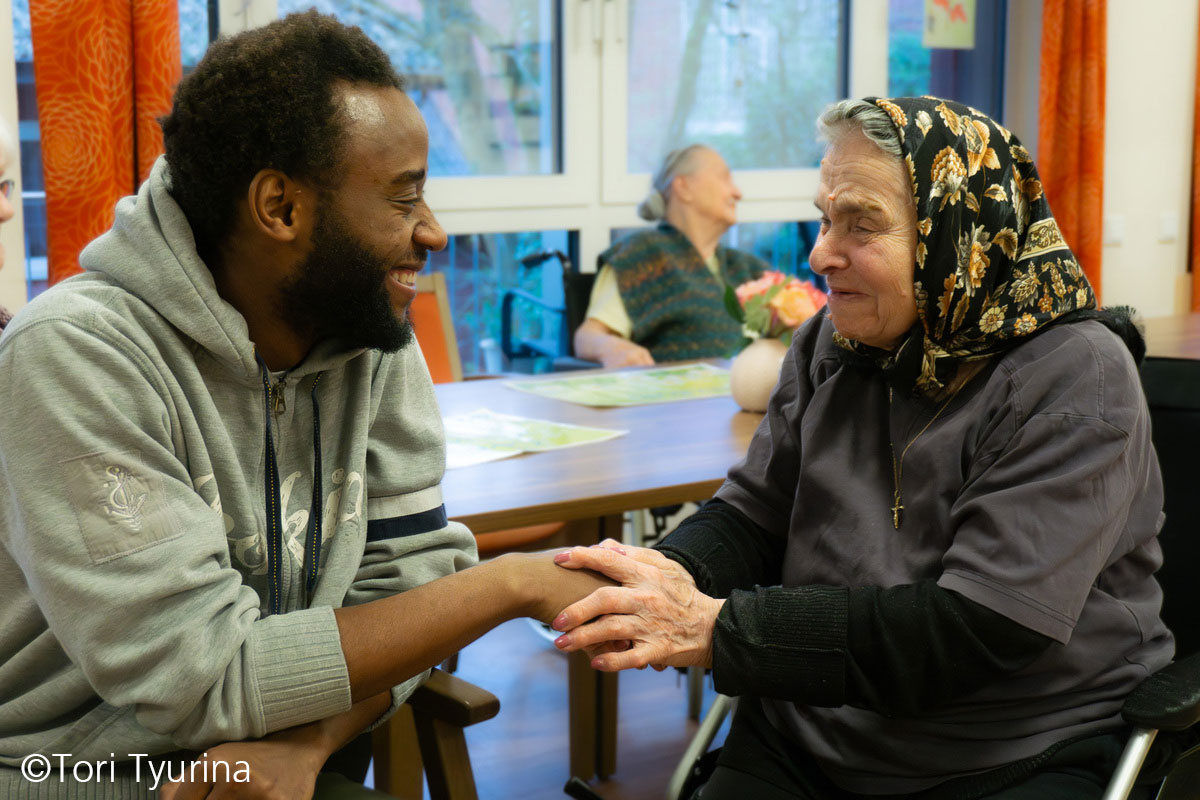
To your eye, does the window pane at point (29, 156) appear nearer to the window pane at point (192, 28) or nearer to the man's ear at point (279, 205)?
the window pane at point (192, 28)

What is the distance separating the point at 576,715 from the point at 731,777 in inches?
42.9

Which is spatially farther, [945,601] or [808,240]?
[808,240]

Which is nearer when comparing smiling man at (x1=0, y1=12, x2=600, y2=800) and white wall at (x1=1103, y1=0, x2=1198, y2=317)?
smiling man at (x1=0, y1=12, x2=600, y2=800)

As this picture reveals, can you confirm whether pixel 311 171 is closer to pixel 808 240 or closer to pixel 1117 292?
pixel 808 240

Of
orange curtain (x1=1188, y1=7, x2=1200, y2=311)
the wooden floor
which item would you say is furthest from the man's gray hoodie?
A: orange curtain (x1=1188, y1=7, x2=1200, y2=311)

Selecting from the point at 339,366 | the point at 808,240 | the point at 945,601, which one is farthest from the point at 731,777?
the point at 808,240

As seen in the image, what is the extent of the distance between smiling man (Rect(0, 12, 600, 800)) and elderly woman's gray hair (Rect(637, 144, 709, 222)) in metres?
2.54

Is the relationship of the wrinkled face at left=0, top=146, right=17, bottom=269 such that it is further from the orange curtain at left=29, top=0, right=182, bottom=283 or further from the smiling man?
the smiling man

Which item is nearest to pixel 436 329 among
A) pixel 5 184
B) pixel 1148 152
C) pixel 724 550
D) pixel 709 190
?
pixel 709 190

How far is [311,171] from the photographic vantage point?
1207 mm

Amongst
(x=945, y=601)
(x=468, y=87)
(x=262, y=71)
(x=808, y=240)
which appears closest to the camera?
(x=262, y=71)

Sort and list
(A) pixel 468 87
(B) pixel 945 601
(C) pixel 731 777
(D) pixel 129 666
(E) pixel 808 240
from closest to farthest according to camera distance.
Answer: (D) pixel 129 666
(B) pixel 945 601
(C) pixel 731 777
(A) pixel 468 87
(E) pixel 808 240

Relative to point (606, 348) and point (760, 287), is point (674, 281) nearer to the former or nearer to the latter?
point (606, 348)

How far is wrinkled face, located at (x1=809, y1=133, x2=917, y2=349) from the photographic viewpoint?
4.56 feet
